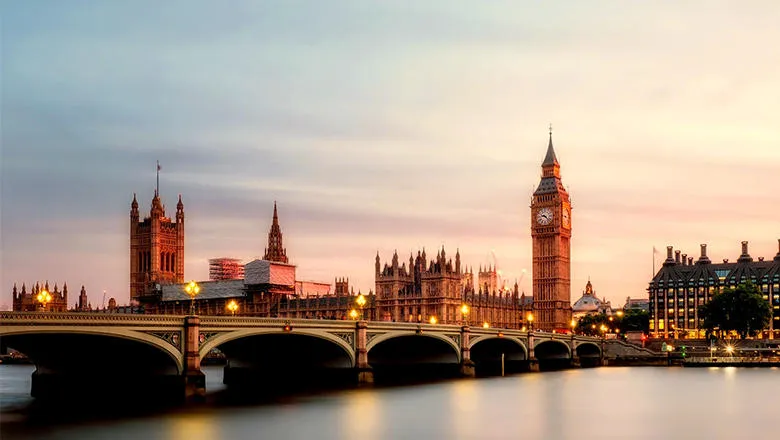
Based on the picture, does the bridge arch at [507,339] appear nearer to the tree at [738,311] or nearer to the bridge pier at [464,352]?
the bridge pier at [464,352]

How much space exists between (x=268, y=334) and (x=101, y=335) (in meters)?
17.5

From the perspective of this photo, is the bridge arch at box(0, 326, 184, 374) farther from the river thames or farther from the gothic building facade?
the gothic building facade

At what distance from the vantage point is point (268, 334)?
7069 centimetres

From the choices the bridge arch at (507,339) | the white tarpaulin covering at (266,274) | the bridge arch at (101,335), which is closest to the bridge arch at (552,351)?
the bridge arch at (507,339)

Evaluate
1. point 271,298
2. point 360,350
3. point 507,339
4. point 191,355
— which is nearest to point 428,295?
point 271,298

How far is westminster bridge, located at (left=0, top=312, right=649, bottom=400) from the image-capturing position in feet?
184

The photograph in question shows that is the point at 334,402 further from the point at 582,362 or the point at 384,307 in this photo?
the point at 384,307

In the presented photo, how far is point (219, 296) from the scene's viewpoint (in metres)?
197

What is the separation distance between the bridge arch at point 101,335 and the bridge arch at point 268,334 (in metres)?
1.84

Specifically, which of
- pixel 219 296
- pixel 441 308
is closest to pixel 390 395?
pixel 441 308

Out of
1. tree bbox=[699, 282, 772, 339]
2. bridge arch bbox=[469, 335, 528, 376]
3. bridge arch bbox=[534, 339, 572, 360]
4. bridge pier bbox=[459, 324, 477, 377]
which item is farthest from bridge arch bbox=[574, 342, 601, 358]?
bridge pier bbox=[459, 324, 477, 377]

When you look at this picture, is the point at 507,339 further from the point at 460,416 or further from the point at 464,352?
the point at 460,416

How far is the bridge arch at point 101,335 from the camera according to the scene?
49.9 metres

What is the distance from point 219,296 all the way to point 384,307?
3784cm
